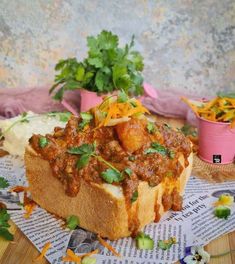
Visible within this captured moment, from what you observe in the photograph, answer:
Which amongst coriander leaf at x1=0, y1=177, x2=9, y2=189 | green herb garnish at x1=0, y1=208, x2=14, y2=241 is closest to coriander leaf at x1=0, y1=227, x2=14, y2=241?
green herb garnish at x1=0, y1=208, x2=14, y2=241

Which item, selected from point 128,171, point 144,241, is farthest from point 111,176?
point 144,241

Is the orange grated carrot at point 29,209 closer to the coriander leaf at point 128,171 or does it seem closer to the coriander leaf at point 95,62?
the coriander leaf at point 128,171

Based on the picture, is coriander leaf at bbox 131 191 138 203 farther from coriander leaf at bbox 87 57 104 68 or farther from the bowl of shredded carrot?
coriander leaf at bbox 87 57 104 68

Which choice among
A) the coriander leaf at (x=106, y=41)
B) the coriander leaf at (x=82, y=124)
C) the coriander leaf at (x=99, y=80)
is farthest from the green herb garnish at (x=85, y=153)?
the coriander leaf at (x=106, y=41)

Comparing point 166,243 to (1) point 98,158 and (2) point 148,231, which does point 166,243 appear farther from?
(1) point 98,158

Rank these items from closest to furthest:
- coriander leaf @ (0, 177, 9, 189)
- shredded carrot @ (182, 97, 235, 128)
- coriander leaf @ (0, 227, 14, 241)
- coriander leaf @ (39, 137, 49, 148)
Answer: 1. coriander leaf @ (0, 227, 14, 241)
2. coriander leaf @ (39, 137, 49, 148)
3. coriander leaf @ (0, 177, 9, 189)
4. shredded carrot @ (182, 97, 235, 128)
